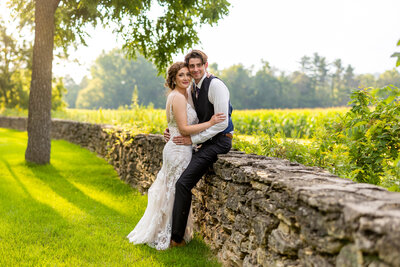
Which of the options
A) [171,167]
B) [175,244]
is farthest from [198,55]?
[175,244]

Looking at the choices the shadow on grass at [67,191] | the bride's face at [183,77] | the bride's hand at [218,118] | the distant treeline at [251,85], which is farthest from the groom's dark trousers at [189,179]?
the distant treeline at [251,85]

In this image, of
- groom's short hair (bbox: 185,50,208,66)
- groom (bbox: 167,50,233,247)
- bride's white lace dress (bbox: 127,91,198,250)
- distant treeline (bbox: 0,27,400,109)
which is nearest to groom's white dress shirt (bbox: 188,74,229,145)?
groom (bbox: 167,50,233,247)

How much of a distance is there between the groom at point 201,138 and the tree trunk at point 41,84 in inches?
265

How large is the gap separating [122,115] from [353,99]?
9.88 metres

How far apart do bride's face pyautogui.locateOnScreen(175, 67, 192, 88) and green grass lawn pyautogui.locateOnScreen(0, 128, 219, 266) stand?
2.09m

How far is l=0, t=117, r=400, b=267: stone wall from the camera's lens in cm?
201

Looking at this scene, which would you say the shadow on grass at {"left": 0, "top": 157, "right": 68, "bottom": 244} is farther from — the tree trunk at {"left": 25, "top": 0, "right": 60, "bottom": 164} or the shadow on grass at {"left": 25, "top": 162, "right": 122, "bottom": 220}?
the tree trunk at {"left": 25, "top": 0, "right": 60, "bottom": 164}

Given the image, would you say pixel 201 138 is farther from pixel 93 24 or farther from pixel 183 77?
pixel 93 24

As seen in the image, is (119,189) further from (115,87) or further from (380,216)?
(115,87)

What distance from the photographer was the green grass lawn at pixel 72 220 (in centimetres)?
430

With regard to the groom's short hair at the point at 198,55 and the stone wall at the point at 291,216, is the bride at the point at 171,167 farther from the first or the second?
the stone wall at the point at 291,216

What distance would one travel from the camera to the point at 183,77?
4.70m

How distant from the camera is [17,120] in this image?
25094 millimetres

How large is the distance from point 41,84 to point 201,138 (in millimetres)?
7210
